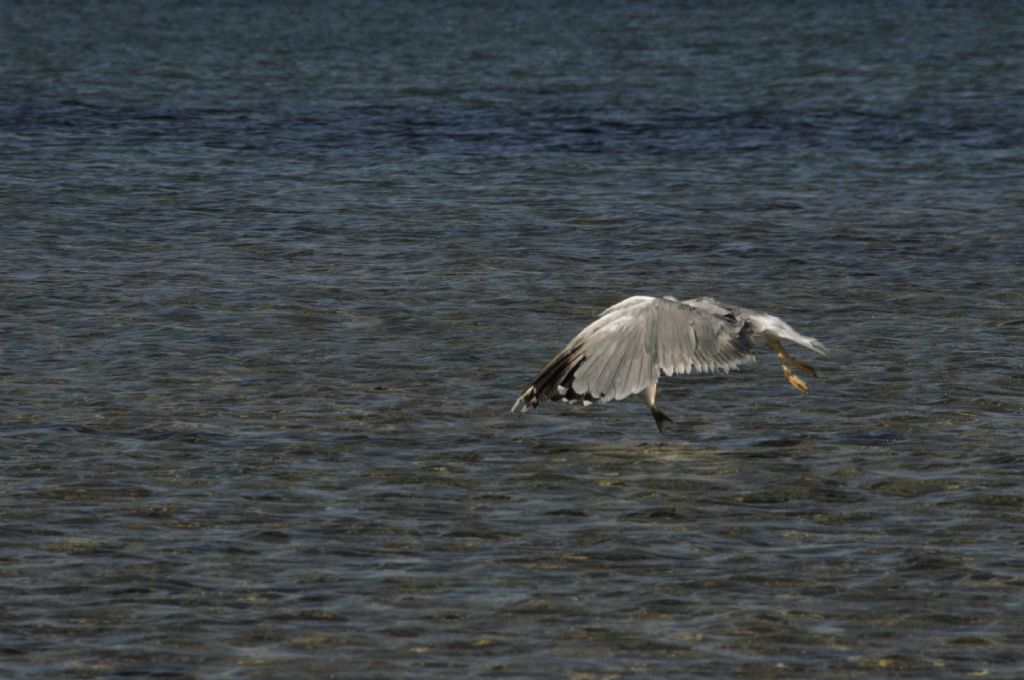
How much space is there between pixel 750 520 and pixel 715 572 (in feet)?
3.53

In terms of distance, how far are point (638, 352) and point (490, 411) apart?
1.25 m

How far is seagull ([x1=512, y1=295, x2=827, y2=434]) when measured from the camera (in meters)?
13.4

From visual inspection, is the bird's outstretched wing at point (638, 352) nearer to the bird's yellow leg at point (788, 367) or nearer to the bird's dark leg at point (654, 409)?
the bird's dark leg at point (654, 409)

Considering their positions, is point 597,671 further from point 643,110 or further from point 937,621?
point 643,110

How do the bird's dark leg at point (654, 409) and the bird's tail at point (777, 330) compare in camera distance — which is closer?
the bird's dark leg at point (654, 409)

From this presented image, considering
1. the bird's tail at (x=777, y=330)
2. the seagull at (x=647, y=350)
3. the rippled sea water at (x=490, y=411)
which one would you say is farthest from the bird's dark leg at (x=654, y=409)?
the bird's tail at (x=777, y=330)

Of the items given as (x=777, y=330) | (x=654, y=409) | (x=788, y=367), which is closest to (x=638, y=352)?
(x=654, y=409)

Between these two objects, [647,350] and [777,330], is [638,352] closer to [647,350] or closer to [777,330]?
[647,350]

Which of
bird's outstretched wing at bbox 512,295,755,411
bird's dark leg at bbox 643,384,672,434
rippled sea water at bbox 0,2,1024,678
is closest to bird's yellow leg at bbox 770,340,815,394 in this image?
rippled sea water at bbox 0,2,1024,678

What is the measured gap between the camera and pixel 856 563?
34.8 ft

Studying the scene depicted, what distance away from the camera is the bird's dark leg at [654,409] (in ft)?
44.0

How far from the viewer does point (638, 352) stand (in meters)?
13.5

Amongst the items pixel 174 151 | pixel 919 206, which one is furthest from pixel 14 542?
pixel 174 151

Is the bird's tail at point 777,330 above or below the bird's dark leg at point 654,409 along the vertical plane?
above
